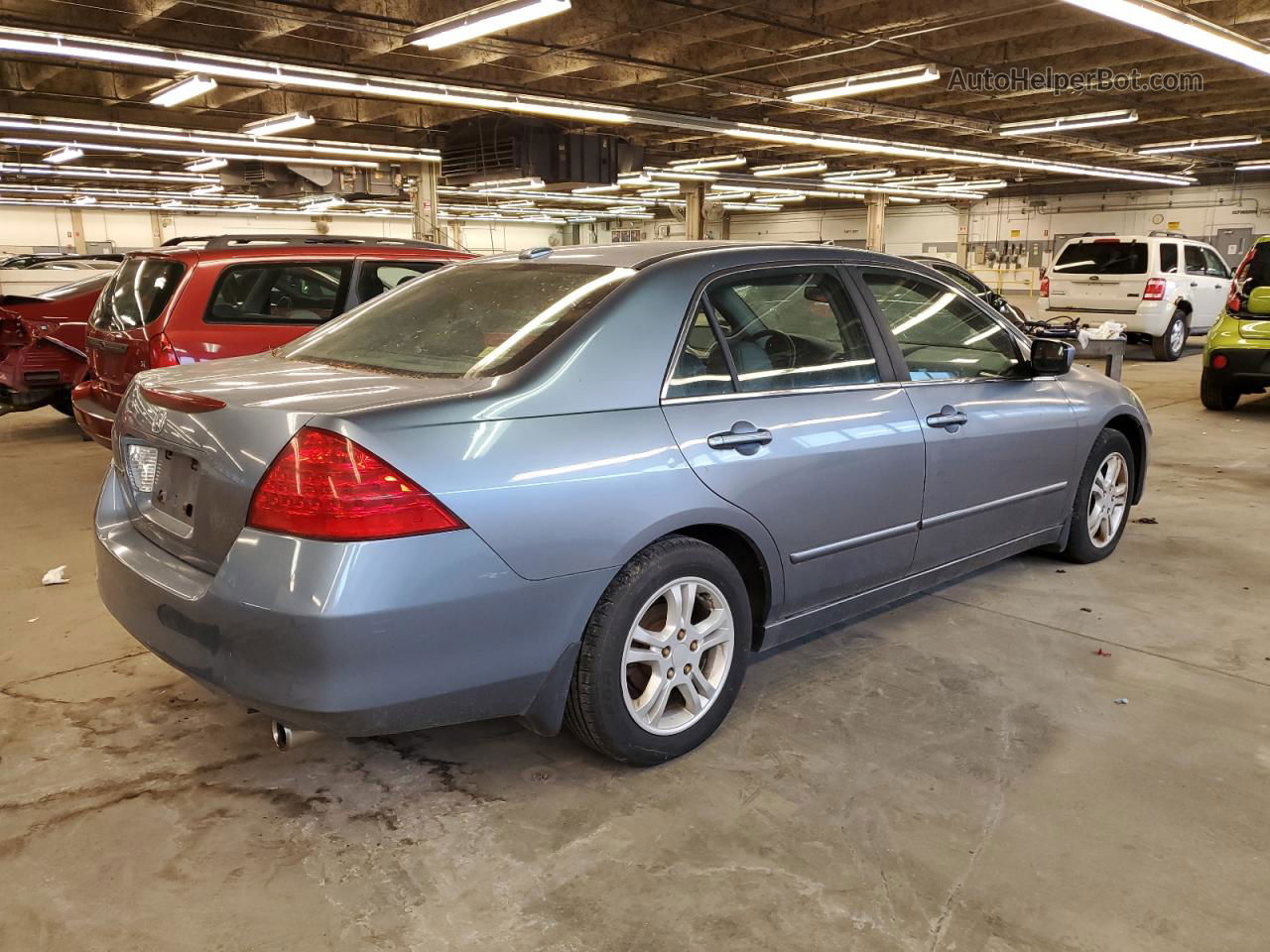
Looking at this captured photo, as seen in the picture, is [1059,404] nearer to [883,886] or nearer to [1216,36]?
[883,886]

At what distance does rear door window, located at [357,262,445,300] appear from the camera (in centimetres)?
608

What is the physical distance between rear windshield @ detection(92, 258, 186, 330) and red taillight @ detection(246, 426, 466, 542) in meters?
3.93

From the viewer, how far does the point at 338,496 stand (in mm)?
2025

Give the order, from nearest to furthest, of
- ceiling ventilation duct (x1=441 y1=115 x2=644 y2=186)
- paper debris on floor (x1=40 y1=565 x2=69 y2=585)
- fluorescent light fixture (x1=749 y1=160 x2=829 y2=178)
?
paper debris on floor (x1=40 y1=565 x2=69 y2=585), ceiling ventilation duct (x1=441 y1=115 x2=644 y2=186), fluorescent light fixture (x1=749 y1=160 x2=829 y2=178)

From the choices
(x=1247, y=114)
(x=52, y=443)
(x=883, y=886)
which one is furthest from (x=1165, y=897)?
(x=1247, y=114)

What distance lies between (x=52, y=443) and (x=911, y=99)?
1180 centimetres

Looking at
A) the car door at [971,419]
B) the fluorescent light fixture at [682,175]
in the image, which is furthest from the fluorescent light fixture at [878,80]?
the fluorescent light fixture at [682,175]

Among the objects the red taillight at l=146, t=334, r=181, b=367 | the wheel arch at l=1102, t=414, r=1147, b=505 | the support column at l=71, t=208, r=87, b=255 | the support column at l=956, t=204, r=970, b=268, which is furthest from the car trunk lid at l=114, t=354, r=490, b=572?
the support column at l=71, t=208, r=87, b=255

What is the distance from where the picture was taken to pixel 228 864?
2205 millimetres

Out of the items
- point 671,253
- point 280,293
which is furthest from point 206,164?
point 671,253

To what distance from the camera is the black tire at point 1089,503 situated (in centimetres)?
→ 425

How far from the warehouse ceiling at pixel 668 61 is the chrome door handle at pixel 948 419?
20.1 ft

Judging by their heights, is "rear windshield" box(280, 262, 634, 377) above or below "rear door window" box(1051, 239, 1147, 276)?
below

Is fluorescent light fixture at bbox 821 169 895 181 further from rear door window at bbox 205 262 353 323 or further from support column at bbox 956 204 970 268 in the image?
rear door window at bbox 205 262 353 323
